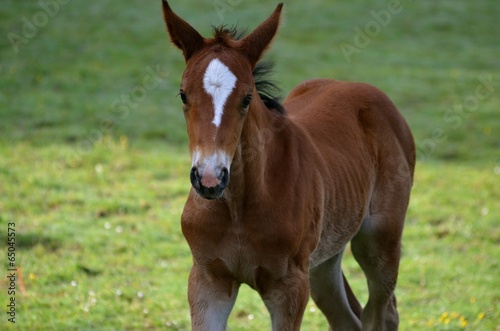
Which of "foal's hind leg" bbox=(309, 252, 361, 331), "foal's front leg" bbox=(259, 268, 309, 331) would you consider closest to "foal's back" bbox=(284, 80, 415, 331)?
"foal's hind leg" bbox=(309, 252, 361, 331)

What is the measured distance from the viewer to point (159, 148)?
37.6 feet

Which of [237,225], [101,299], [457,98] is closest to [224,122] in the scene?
[237,225]

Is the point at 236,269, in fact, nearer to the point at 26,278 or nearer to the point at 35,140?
the point at 26,278

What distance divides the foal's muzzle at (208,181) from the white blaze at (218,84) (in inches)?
11.2

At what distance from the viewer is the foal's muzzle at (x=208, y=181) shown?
11.7 feet

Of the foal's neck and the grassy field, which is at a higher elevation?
the foal's neck

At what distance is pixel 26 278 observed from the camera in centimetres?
703

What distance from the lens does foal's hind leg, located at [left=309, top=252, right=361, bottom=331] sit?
570 cm

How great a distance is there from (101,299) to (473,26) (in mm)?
14043

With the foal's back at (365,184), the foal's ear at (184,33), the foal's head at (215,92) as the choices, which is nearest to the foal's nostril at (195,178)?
the foal's head at (215,92)

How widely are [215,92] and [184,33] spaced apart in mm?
483

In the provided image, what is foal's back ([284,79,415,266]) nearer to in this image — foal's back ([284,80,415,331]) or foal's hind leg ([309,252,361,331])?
foal's back ([284,80,415,331])

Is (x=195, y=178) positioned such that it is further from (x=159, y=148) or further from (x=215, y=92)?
(x=159, y=148)

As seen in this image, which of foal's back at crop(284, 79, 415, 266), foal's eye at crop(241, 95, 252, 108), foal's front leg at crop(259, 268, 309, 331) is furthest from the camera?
foal's back at crop(284, 79, 415, 266)
